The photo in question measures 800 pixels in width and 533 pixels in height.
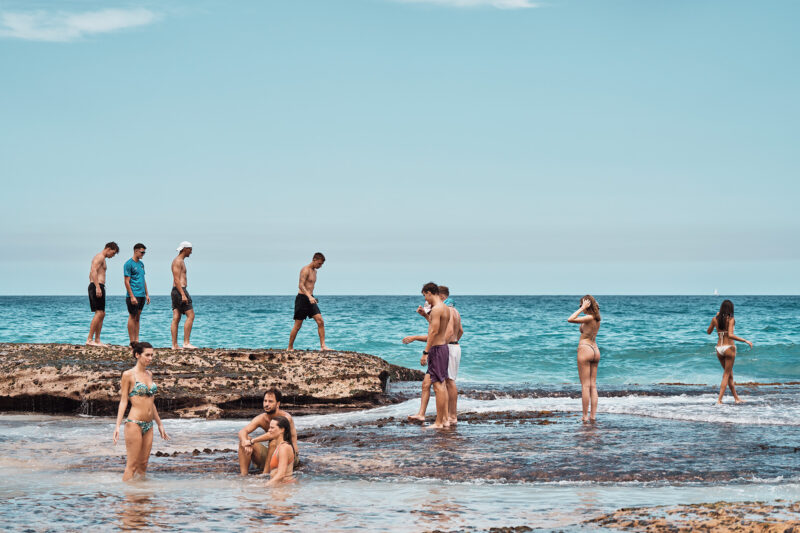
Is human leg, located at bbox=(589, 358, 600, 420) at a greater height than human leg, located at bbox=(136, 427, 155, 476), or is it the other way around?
human leg, located at bbox=(589, 358, 600, 420)

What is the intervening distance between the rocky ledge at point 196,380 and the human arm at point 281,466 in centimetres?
500

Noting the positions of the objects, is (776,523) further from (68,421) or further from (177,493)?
(68,421)

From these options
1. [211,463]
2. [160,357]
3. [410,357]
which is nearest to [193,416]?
[160,357]

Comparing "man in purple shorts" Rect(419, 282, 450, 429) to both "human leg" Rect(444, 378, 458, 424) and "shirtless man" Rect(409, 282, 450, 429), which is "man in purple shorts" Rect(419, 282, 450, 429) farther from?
"human leg" Rect(444, 378, 458, 424)

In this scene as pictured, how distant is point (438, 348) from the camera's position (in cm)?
1098

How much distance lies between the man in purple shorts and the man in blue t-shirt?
6273mm

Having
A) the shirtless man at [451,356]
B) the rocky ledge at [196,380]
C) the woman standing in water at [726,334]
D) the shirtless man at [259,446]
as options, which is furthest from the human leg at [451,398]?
the woman standing in water at [726,334]

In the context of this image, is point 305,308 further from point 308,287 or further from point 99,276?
point 99,276

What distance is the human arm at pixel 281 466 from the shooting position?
798cm

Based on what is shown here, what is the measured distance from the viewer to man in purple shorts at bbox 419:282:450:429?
10750 millimetres

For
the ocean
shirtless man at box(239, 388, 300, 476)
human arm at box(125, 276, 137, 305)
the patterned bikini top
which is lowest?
the ocean

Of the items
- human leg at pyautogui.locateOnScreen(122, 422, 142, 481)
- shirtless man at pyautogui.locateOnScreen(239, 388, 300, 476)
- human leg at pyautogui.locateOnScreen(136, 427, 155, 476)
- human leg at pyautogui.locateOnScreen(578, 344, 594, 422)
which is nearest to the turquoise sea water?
human leg at pyautogui.locateOnScreen(578, 344, 594, 422)

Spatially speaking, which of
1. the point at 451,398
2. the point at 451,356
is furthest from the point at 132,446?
the point at 451,398

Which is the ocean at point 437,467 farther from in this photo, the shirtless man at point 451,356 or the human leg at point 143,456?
the shirtless man at point 451,356
